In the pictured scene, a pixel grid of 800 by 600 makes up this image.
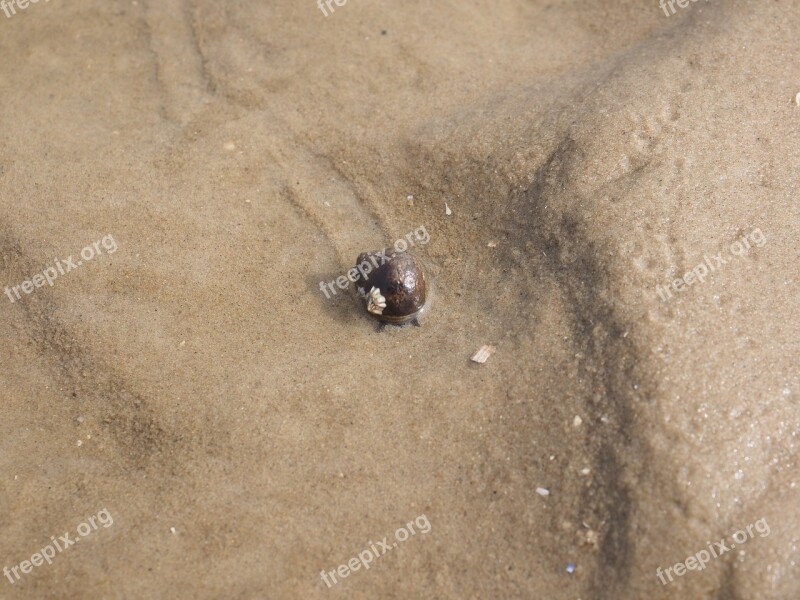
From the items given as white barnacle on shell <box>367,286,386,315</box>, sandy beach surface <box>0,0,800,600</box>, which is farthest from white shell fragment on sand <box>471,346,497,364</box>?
white barnacle on shell <box>367,286,386,315</box>

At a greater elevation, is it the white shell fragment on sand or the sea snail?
the sea snail

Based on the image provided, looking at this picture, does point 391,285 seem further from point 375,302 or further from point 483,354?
point 483,354

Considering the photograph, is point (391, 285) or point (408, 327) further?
point (408, 327)

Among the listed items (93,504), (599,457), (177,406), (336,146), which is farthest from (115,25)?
(599,457)

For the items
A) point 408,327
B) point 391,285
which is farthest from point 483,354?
point 391,285

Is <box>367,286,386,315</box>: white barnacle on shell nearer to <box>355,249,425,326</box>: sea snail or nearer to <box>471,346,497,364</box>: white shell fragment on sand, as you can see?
<box>355,249,425,326</box>: sea snail

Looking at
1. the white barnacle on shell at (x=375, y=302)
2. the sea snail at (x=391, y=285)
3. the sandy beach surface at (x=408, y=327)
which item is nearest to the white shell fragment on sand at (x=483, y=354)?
the sandy beach surface at (x=408, y=327)

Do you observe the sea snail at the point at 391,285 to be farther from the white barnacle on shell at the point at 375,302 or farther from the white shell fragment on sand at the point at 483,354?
the white shell fragment on sand at the point at 483,354

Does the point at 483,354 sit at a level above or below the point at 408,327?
below
